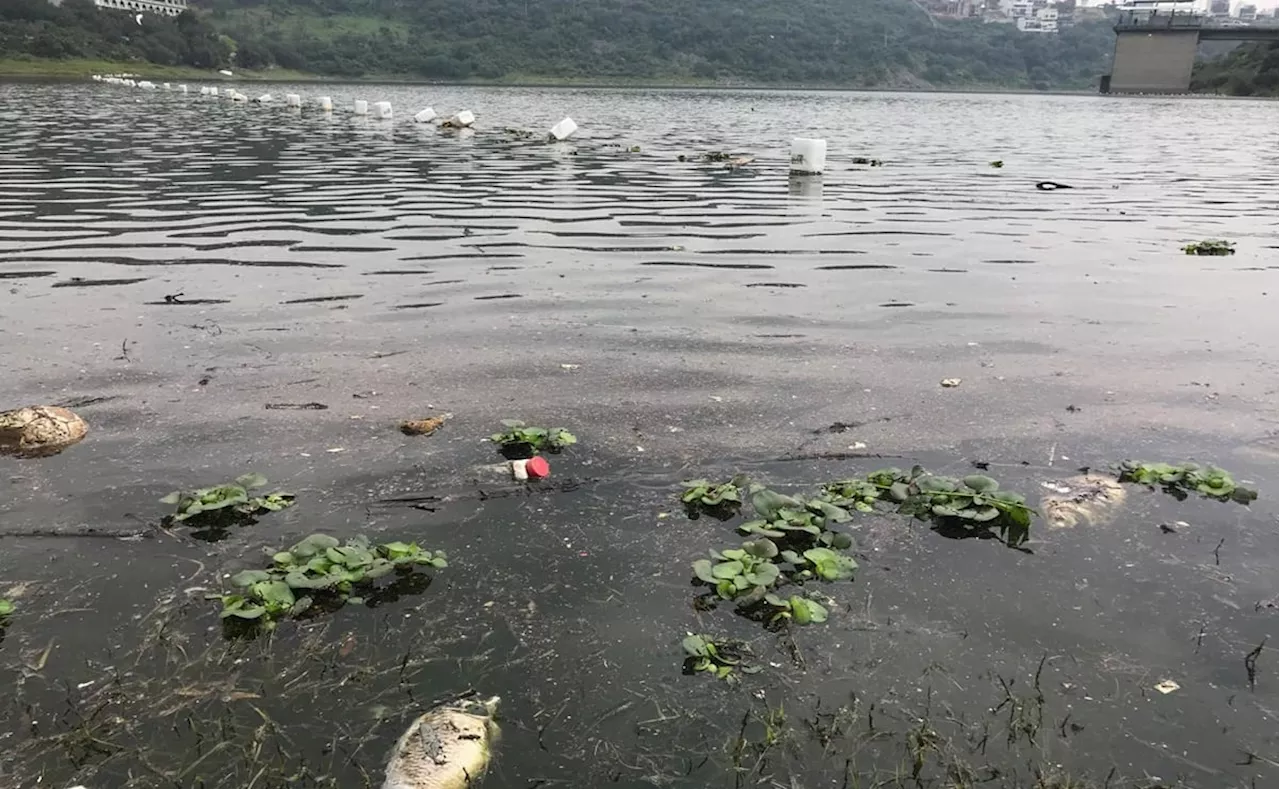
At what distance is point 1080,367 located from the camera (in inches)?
314

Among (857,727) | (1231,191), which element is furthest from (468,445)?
(1231,191)

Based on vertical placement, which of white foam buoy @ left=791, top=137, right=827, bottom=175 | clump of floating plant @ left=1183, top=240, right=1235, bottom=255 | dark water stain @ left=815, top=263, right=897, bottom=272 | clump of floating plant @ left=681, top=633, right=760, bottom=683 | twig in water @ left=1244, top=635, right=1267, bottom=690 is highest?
white foam buoy @ left=791, top=137, right=827, bottom=175

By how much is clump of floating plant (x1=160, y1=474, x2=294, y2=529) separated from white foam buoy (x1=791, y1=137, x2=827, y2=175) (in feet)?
68.6

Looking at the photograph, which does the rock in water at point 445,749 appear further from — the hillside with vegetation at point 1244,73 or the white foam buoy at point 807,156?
the hillside with vegetation at point 1244,73

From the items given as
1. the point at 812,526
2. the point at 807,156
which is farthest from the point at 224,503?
the point at 807,156

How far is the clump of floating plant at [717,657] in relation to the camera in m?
3.60

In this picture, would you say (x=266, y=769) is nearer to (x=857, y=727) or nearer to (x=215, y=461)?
(x=857, y=727)

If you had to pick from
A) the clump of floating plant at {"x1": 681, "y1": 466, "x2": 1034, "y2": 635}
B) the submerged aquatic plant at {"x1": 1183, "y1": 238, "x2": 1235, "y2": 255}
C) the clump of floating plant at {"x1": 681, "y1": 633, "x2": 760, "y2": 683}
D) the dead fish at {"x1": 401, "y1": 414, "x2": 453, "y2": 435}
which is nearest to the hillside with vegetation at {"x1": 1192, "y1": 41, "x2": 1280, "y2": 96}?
the submerged aquatic plant at {"x1": 1183, "y1": 238, "x2": 1235, "y2": 255}

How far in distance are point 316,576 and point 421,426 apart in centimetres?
225

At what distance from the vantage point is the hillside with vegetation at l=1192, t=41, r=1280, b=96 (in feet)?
370

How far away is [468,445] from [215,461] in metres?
1.70

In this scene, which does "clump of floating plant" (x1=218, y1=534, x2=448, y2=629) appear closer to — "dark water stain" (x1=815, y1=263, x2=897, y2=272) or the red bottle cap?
the red bottle cap

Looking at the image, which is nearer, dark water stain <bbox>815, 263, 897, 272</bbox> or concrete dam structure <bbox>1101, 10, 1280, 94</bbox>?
dark water stain <bbox>815, 263, 897, 272</bbox>

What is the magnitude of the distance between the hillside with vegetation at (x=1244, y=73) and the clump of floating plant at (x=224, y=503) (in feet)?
464
